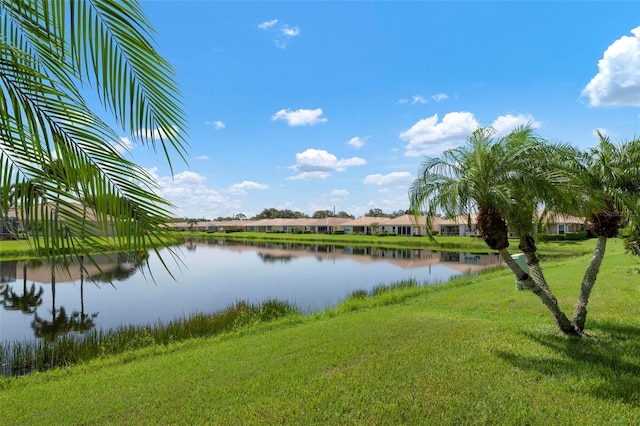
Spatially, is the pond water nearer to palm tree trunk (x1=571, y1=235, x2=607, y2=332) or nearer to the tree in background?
palm tree trunk (x1=571, y1=235, x2=607, y2=332)

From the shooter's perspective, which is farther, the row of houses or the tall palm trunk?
the row of houses

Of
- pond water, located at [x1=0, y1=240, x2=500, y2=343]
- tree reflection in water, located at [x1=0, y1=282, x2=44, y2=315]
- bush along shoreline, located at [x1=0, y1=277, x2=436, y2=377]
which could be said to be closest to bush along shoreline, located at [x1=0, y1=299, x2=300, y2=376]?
bush along shoreline, located at [x1=0, y1=277, x2=436, y2=377]

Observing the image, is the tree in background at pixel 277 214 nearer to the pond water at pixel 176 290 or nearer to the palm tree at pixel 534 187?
the pond water at pixel 176 290

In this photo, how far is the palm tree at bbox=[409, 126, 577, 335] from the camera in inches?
264

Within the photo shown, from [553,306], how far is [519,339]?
898 millimetres

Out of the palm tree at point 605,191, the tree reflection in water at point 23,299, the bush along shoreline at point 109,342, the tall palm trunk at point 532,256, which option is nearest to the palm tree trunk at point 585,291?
the palm tree at point 605,191

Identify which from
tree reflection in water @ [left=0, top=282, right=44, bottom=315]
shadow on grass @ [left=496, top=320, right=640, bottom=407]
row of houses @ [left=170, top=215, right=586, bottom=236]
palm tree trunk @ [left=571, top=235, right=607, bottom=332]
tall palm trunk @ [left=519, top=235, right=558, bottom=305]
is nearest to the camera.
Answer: shadow on grass @ [left=496, top=320, right=640, bottom=407]

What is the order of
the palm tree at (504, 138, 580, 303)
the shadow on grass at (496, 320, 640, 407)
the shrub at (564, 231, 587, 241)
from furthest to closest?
1. the shrub at (564, 231, 587, 241)
2. the palm tree at (504, 138, 580, 303)
3. the shadow on grass at (496, 320, 640, 407)

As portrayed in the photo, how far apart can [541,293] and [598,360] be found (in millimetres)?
1336

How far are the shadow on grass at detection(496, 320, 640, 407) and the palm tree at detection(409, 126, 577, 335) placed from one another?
0.56 m

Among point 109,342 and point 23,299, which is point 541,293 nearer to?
point 109,342

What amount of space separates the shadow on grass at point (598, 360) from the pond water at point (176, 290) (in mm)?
7140

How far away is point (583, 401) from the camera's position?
15.7 feet

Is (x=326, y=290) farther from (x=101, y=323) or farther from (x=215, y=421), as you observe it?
(x=215, y=421)
